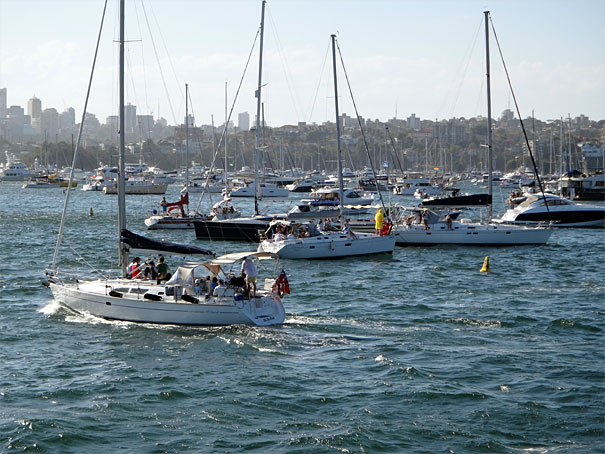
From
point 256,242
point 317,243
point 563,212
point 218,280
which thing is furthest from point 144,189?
point 218,280

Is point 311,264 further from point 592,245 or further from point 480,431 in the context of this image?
point 480,431

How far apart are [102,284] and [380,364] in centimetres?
1040

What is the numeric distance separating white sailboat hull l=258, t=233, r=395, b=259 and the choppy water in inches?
305

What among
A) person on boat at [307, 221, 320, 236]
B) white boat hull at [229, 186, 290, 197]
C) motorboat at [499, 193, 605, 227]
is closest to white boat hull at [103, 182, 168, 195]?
white boat hull at [229, 186, 290, 197]

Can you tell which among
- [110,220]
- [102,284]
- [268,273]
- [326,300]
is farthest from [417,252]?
[110,220]

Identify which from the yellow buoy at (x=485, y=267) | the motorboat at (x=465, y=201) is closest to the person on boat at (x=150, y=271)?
the yellow buoy at (x=485, y=267)

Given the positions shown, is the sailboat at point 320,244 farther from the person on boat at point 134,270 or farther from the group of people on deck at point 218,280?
the group of people on deck at point 218,280

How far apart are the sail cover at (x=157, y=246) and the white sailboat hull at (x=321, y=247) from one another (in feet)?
47.7

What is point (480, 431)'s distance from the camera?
18.3 metres

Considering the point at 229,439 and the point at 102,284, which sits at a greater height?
the point at 102,284

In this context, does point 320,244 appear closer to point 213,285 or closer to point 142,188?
point 213,285

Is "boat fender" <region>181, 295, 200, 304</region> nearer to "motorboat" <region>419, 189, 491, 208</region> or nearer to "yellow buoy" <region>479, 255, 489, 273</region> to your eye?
"yellow buoy" <region>479, 255, 489, 273</region>

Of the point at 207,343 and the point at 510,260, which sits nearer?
the point at 207,343

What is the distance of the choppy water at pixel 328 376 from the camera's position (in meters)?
18.1
